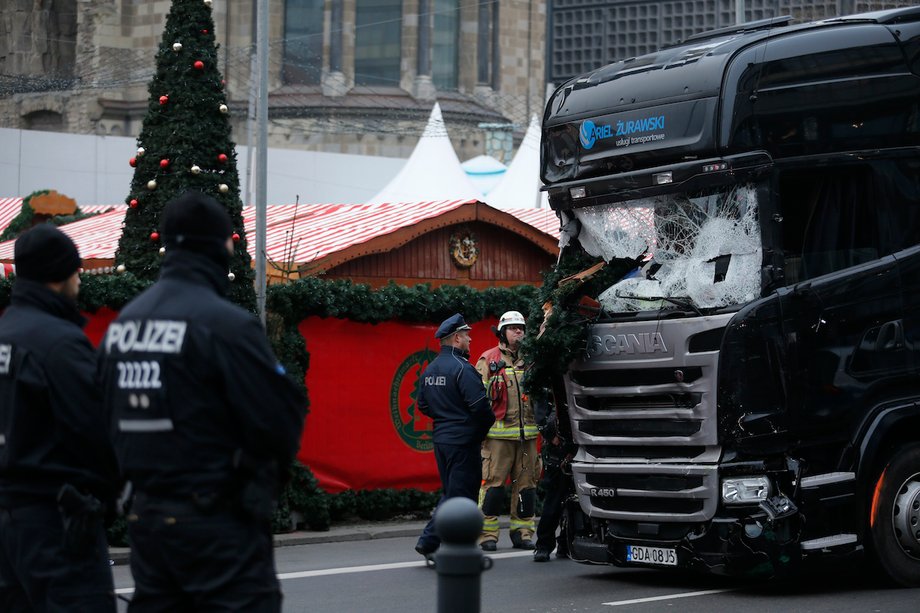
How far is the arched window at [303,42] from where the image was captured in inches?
2115

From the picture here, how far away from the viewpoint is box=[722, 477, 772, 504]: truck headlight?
9.89 metres

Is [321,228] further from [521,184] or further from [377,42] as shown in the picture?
[377,42]

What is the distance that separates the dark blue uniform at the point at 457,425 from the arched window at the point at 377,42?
141 ft

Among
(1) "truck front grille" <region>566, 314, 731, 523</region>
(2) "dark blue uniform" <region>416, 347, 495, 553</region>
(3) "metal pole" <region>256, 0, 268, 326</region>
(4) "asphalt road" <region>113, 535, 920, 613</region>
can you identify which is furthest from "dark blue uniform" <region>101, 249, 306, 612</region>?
(3) "metal pole" <region>256, 0, 268, 326</region>

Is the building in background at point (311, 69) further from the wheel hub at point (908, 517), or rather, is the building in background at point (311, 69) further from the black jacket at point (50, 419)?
the black jacket at point (50, 419)

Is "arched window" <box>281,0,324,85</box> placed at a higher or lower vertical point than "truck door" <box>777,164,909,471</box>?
higher

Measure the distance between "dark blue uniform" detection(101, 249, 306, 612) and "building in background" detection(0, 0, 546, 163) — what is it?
155 feet

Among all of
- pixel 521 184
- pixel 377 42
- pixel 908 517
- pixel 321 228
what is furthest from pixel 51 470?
pixel 377 42

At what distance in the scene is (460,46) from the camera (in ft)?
183

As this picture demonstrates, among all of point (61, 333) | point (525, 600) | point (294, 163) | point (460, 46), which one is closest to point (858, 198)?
point (525, 600)

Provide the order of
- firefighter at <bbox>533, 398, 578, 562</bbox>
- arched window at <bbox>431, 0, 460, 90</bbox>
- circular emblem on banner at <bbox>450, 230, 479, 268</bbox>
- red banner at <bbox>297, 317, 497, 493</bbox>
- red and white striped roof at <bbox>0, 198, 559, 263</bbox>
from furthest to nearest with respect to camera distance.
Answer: arched window at <bbox>431, 0, 460, 90</bbox> → circular emblem on banner at <bbox>450, 230, 479, 268</bbox> → red and white striped roof at <bbox>0, 198, 559, 263</bbox> → red banner at <bbox>297, 317, 497, 493</bbox> → firefighter at <bbox>533, 398, 578, 562</bbox>

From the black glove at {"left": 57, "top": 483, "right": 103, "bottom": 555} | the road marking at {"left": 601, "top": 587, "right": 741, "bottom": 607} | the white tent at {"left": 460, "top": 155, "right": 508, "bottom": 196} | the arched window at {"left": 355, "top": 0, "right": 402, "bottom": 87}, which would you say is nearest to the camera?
the black glove at {"left": 57, "top": 483, "right": 103, "bottom": 555}

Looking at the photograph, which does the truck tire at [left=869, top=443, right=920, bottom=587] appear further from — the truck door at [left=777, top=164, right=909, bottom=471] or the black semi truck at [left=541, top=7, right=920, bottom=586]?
the truck door at [left=777, top=164, right=909, bottom=471]

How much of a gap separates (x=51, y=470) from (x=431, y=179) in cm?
2304
